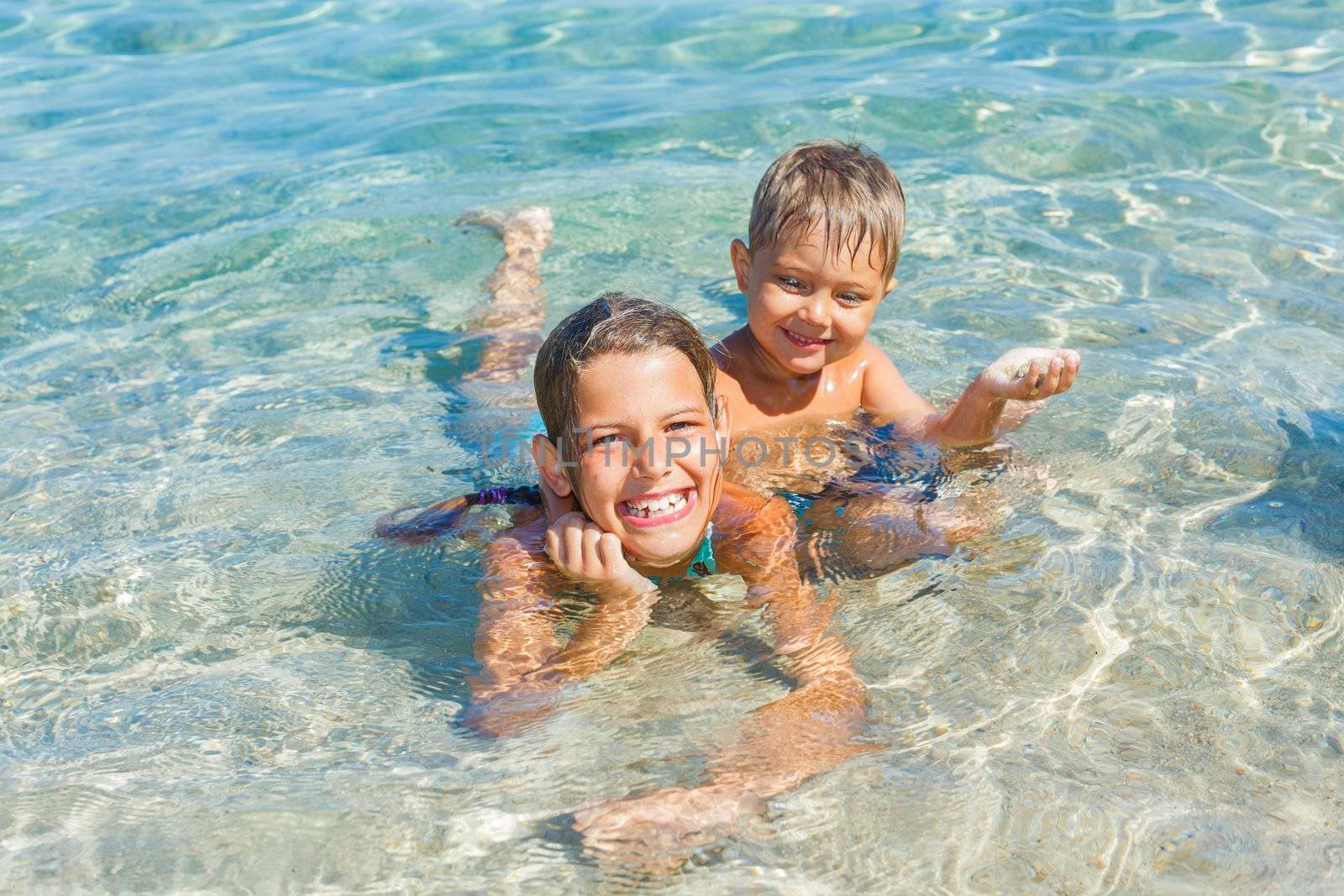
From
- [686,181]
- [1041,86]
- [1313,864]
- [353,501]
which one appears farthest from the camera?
[1041,86]

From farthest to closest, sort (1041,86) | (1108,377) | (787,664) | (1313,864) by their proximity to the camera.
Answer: (1041,86), (1108,377), (787,664), (1313,864)

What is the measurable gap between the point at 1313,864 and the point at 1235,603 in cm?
98

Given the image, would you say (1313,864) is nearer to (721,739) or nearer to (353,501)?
(721,739)

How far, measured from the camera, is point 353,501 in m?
4.02

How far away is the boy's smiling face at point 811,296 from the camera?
3961 millimetres

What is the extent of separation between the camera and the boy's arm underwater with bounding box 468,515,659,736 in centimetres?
300

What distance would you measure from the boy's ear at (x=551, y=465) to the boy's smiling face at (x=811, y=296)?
107cm

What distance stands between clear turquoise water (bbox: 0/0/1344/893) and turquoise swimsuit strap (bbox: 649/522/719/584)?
260 millimetres

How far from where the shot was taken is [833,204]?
3.95 m

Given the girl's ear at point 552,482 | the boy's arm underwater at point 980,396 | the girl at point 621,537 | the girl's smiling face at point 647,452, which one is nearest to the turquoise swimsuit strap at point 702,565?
the girl at point 621,537

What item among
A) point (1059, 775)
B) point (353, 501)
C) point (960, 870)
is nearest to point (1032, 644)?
point (1059, 775)

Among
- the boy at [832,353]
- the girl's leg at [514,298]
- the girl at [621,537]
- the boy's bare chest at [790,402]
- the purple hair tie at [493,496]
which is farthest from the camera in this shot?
the girl's leg at [514,298]

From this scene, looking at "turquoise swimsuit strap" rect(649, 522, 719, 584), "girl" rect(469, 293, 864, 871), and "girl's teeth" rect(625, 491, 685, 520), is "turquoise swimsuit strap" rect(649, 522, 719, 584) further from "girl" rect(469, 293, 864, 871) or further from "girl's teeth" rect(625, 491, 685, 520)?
"girl's teeth" rect(625, 491, 685, 520)

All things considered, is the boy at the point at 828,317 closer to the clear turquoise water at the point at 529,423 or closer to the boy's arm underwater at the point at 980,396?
the boy's arm underwater at the point at 980,396
